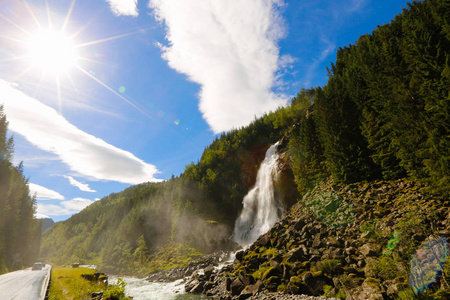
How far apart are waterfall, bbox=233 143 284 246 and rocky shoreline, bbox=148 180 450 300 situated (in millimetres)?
15272

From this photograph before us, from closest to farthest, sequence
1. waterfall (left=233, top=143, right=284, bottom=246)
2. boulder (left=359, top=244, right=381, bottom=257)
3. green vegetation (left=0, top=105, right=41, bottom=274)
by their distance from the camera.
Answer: boulder (left=359, top=244, right=381, bottom=257)
waterfall (left=233, top=143, right=284, bottom=246)
green vegetation (left=0, top=105, right=41, bottom=274)

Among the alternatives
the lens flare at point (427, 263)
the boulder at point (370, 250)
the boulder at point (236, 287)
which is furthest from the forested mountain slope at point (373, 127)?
the boulder at point (236, 287)

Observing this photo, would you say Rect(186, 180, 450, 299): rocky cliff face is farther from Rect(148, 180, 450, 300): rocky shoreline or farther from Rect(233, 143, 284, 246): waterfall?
Rect(233, 143, 284, 246): waterfall

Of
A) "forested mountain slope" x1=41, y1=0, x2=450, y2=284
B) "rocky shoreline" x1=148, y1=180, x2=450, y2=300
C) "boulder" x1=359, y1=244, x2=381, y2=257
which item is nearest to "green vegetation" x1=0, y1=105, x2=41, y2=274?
"forested mountain slope" x1=41, y1=0, x2=450, y2=284

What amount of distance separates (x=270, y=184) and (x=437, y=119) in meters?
31.7

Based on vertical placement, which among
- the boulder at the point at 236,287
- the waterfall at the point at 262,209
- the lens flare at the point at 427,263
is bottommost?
the boulder at the point at 236,287

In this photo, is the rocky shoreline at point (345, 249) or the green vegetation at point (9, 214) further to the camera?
the green vegetation at point (9, 214)

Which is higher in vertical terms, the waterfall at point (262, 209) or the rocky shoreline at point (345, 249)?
the waterfall at point (262, 209)

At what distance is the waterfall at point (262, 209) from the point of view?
40994 mm

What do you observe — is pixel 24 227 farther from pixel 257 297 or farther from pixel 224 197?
pixel 257 297

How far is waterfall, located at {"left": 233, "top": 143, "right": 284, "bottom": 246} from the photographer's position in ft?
134

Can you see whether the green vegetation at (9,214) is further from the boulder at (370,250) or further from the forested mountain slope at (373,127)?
the boulder at (370,250)

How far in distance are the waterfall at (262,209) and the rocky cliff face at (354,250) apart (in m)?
15.1

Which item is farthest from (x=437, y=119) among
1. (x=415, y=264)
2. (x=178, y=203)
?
Answer: (x=178, y=203)
